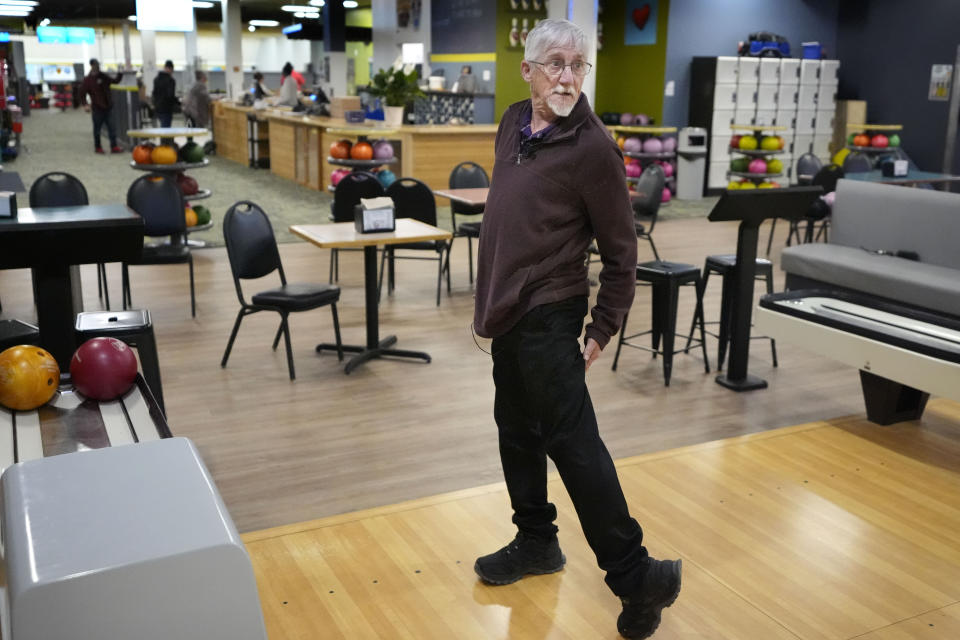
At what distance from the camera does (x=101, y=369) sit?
2.77 m

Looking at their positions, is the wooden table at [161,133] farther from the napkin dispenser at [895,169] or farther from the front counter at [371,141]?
the napkin dispenser at [895,169]

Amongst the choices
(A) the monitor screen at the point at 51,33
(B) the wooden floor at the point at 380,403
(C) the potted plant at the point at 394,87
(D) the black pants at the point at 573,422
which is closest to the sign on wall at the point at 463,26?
(C) the potted plant at the point at 394,87

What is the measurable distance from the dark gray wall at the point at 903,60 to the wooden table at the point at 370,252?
31.9ft

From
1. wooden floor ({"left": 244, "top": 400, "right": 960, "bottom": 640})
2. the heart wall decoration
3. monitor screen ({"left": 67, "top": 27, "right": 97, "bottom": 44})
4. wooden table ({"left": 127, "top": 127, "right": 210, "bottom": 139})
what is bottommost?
wooden floor ({"left": 244, "top": 400, "right": 960, "bottom": 640})

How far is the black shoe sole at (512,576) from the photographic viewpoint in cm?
282

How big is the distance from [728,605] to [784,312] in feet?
6.42

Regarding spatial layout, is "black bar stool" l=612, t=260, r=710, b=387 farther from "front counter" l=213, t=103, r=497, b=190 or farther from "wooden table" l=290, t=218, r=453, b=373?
"front counter" l=213, t=103, r=497, b=190

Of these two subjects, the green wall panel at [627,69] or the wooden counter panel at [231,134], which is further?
the wooden counter panel at [231,134]

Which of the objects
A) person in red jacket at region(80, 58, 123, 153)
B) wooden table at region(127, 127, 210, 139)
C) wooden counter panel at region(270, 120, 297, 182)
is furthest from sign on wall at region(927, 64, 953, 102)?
person in red jacket at region(80, 58, 123, 153)

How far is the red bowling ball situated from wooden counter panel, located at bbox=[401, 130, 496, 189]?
8.13m

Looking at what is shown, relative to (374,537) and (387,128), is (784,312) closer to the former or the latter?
(374,537)

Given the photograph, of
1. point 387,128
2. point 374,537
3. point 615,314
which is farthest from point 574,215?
point 387,128

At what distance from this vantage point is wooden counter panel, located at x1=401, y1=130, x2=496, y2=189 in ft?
35.6

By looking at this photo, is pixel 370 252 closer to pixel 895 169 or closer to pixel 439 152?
pixel 895 169
